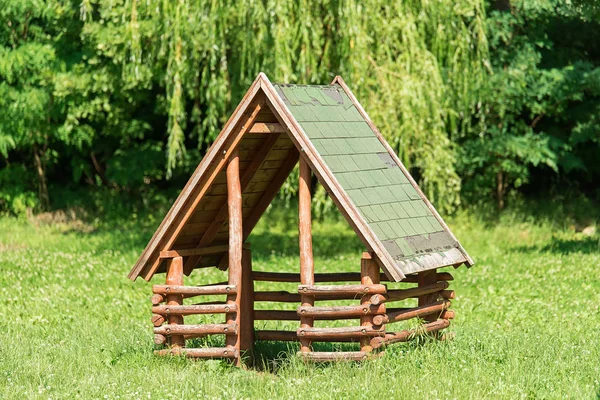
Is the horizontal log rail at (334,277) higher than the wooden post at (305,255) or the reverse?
the reverse

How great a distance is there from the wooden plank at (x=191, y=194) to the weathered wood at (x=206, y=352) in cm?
71

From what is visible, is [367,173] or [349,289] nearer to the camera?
[349,289]

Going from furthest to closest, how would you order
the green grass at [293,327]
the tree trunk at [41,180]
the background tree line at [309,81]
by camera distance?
the tree trunk at [41,180], the background tree line at [309,81], the green grass at [293,327]

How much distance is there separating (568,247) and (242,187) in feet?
34.4

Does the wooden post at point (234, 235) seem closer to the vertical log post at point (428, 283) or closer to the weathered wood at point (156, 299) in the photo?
the weathered wood at point (156, 299)

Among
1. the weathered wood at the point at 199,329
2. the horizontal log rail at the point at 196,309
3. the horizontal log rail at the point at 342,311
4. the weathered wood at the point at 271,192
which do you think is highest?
the weathered wood at the point at 271,192

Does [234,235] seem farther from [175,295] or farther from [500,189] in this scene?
[500,189]

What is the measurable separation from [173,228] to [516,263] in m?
9.17

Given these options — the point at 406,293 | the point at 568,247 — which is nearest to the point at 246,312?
the point at 406,293

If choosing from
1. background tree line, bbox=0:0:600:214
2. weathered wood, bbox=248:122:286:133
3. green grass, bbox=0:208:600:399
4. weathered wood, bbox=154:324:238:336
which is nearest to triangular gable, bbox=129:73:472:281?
weathered wood, bbox=248:122:286:133

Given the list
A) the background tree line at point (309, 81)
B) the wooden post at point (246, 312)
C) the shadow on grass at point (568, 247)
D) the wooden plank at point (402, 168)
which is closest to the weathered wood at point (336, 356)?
the wooden post at point (246, 312)

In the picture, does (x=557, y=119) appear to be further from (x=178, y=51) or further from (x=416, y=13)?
(x=178, y=51)

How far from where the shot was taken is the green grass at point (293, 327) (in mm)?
7844

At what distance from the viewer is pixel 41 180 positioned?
26.0 meters
